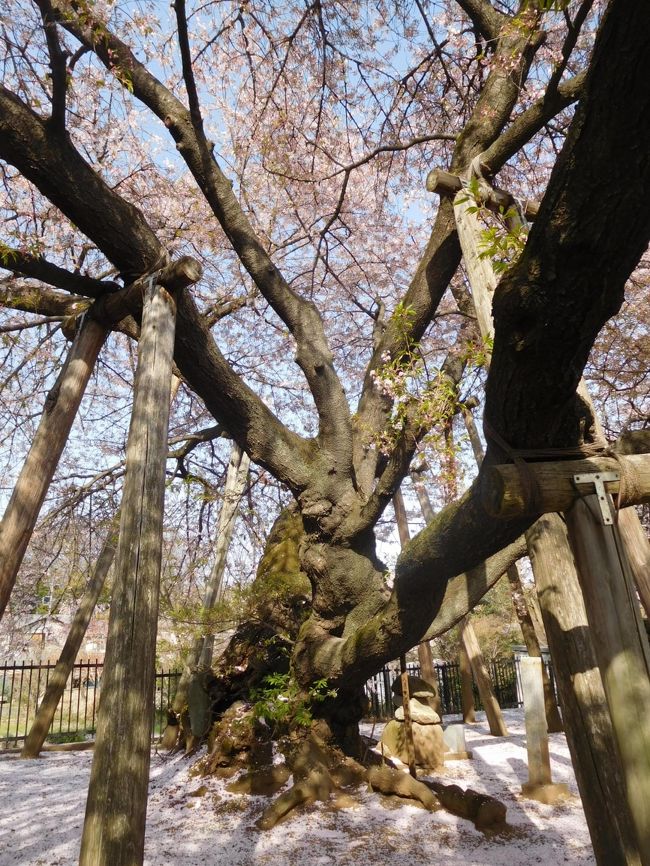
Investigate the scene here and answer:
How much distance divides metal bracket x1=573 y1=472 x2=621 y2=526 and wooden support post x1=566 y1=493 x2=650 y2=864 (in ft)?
0.07

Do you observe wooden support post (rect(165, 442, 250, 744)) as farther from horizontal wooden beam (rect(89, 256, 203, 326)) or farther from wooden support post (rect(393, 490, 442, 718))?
→ horizontal wooden beam (rect(89, 256, 203, 326))

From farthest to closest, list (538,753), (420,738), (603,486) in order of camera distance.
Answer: (420,738) → (538,753) → (603,486)

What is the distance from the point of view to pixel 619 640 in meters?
2.03

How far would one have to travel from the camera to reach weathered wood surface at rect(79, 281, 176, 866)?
2.06m

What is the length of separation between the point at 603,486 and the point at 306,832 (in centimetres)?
356

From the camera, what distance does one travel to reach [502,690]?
1320 centimetres

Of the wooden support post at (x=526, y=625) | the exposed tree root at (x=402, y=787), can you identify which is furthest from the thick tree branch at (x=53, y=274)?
the wooden support post at (x=526, y=625)

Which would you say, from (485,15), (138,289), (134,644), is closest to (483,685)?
(134,644)

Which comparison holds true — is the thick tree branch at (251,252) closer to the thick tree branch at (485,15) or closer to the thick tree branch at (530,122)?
the thick tree branch at (530,122)

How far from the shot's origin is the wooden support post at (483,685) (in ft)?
26.6

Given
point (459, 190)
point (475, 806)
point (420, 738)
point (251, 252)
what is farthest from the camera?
point (420, 738)

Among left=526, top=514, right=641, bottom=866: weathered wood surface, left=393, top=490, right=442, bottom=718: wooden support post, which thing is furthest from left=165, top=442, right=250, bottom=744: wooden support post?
left=526, top=514, right=641, bottom=866: weathered wood surface

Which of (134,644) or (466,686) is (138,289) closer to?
(134,644)

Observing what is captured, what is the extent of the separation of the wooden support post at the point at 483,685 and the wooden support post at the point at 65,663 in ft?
17.6
